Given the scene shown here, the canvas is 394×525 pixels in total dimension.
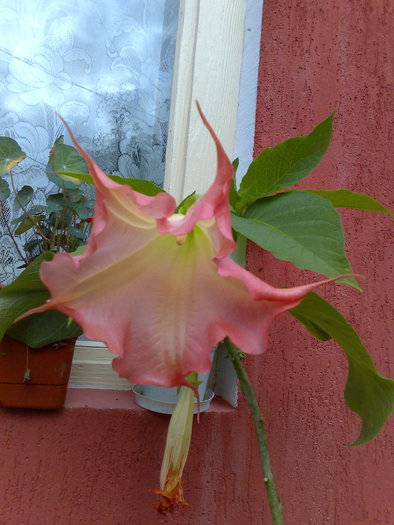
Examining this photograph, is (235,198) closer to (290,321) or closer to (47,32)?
(290,321)

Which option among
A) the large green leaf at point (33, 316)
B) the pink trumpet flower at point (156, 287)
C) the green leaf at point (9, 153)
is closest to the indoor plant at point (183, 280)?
the pink trumpet flower at point (156, 287)

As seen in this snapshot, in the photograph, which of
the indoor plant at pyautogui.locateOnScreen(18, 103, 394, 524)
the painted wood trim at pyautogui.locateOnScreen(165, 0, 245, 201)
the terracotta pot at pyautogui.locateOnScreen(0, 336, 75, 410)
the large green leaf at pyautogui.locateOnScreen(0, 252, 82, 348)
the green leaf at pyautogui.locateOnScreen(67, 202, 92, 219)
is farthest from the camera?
the painted wood trim at pyautogui.locateOnScreen(165, 0, 245, 201)

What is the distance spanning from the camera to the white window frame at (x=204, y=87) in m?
0.96

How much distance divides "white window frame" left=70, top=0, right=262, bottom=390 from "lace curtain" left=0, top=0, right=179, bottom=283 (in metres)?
0.08

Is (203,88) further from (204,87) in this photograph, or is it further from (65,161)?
(65,161)

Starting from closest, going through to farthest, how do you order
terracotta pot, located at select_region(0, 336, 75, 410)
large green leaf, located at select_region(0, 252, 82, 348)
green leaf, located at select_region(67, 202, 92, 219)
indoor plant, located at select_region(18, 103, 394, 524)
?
indoor plant, located at select_region(18, 103, 394, 524) → large green leaf, located at select_region(0, 252, 82, 348) → terracotta pot, located at select_region(0, 336, 75, 410) → green leaf, located at select_region(67, 202, 92, 219)

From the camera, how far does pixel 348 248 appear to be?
3.32 feet

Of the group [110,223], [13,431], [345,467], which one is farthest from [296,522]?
[110,223]

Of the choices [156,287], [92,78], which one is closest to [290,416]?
[156,287]

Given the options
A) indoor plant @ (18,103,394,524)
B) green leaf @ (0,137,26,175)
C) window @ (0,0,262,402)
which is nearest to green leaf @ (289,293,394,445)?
indoor plant @ (18,103,394,524)

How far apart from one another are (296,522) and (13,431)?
19.6 inches

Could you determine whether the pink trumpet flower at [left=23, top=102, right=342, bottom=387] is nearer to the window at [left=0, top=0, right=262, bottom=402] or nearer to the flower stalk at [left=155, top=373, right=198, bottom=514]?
the flower stalk at [left=155, top=373, right=198, bottom=514]

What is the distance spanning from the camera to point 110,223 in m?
0.42

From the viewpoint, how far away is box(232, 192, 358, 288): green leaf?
0.51 m
